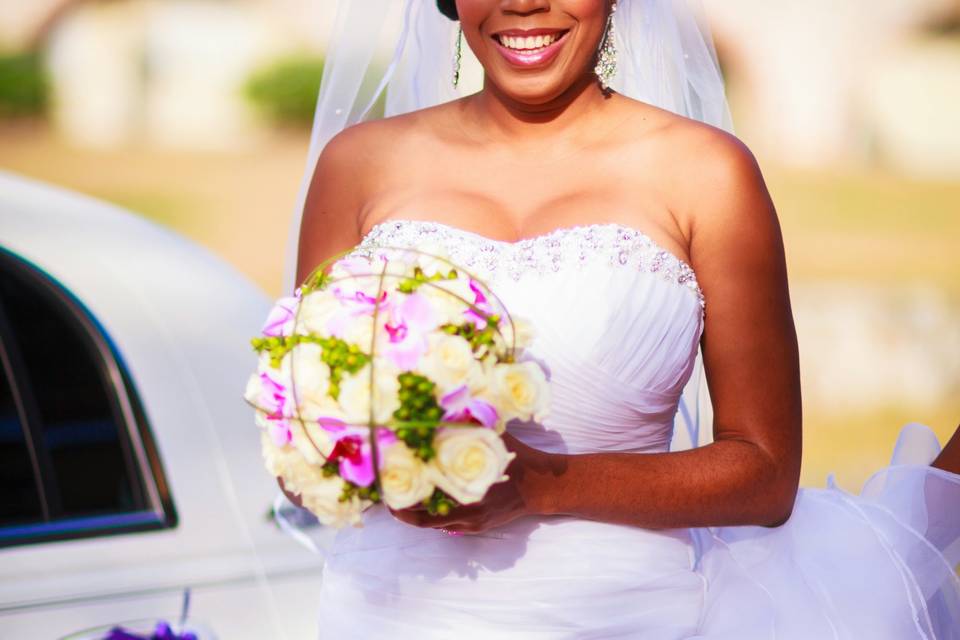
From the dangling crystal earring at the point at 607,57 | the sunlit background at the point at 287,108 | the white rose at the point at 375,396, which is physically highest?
the dangling crystal earring at the point at 607,57

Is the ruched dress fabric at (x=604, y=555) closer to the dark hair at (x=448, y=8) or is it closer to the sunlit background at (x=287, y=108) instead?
the dark hair at (x=448, y=8)

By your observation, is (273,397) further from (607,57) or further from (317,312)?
(607,57)

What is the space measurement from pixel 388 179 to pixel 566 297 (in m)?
0.47

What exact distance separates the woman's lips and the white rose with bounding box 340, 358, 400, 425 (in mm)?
803

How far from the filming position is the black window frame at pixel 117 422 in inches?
92.4

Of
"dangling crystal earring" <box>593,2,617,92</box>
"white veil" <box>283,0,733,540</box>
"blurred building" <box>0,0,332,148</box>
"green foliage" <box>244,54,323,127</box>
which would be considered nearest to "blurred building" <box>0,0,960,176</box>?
"blurred building" <box>0,0,332,148</box>

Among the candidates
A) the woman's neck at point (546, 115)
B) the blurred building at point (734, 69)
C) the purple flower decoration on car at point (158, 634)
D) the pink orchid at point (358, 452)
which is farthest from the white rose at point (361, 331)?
the blurred building at point (734, 69)

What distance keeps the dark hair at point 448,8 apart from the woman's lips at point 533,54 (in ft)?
1.03

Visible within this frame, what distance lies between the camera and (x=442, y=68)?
2.95m

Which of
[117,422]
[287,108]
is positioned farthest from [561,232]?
[287,108]

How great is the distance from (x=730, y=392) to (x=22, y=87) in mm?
22253

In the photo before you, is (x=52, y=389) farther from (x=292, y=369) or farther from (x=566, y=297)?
(x=566, y=297)

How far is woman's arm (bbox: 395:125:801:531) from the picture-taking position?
85.3 inches

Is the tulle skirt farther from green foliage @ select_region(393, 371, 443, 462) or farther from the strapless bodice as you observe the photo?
green foliage @ select_region(393, 371, 443, 462)
